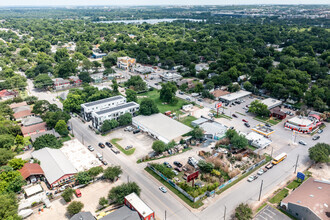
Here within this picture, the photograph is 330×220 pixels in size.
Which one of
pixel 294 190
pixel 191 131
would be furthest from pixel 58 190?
pixel 294 190

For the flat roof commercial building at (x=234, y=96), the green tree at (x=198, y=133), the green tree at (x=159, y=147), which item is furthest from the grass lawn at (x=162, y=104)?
the green tree at (x=159, y=147)

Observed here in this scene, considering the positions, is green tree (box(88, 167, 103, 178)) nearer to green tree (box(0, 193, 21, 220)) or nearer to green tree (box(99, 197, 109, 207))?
green tree (box(99, 197, 109, 207))

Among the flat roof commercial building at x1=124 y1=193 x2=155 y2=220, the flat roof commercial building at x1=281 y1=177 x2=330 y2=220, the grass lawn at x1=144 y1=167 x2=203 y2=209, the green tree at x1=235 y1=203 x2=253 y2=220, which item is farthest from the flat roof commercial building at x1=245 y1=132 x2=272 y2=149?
the flat roof commercial building at x1=124 y1=193 x2=155 y2=220

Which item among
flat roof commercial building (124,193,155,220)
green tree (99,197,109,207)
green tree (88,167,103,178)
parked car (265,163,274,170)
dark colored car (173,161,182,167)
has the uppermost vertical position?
green tree (88,167,103,178)

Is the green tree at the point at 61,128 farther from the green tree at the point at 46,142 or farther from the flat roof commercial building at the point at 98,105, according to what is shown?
the flat roof commercial building at the point at 98,105

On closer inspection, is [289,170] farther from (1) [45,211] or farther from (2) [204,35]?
(2) [204,35]
